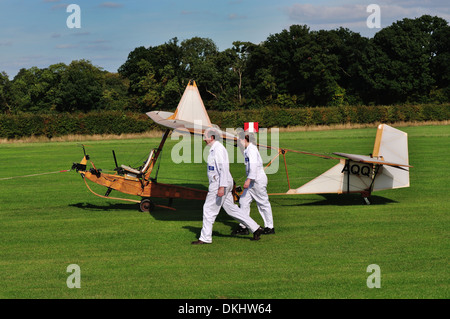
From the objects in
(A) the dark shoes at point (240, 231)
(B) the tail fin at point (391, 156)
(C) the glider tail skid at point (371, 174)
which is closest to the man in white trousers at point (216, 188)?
(A) the dark shoes at point (240, 231)

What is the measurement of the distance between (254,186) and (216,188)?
1391 millimetres

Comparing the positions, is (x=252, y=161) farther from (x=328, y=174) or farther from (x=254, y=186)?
(x=328, y=174)

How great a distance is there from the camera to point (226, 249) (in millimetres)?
10734

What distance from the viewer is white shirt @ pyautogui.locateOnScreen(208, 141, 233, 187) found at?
10828 mm

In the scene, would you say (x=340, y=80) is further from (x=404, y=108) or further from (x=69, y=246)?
(x=69, y=246)

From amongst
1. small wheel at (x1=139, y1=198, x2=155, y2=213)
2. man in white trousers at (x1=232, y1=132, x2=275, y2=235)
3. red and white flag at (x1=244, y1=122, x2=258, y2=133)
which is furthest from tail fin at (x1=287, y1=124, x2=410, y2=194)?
small wheel at (x1=139, y1=198, x2=155, y2=213)

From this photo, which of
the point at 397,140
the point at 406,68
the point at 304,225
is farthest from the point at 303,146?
the point at 406,68

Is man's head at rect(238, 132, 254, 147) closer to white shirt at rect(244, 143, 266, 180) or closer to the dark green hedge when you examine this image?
white shirt at rect(244, 143, 266, 180)

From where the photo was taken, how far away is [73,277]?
8.88m

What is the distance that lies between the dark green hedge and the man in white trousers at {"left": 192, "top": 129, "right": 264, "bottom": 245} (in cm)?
4393

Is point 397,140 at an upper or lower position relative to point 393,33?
lower

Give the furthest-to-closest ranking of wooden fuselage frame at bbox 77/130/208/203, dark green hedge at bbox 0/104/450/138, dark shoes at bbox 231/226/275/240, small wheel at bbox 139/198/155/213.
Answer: dark green hedge at bbox 0/104/450/138
small wheel at bbox 139/198/155/213
wooden fuselage frame at bbox 77/130/208/203
dark shoes at bbox 231/226/275/240

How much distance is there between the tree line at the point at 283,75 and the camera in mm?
83812
